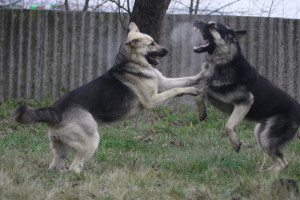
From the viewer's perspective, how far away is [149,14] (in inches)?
295

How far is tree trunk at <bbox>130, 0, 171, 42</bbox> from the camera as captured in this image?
7.41 m

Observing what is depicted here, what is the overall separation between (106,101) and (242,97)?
77.8 inches

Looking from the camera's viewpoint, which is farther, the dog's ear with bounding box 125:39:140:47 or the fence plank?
the fence plank

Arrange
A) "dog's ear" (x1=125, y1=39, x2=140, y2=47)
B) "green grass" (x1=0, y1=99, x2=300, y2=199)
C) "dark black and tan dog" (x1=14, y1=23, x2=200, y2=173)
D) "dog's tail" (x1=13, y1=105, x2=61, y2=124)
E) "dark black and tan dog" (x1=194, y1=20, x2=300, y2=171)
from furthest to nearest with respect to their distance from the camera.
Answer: "dog's ear" (x1=125, y1=39, x2=140, y2=47)
"dark black and tan dog" (x1=194, y1=20, x2=300, y2=171)
"dark black and tan dog" (x1=14, y1=23, x2=200, y2=173)
"dog's tail" (x1=13, y1=105, x2=61, y2=124)
"green grass" (x1=0, y1=99, x2=300, y2=199)

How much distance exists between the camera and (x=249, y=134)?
771cm

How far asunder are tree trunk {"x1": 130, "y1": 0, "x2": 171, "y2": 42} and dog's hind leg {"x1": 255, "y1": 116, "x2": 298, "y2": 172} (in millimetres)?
3249

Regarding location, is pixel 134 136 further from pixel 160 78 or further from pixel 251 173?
pixel 251 173

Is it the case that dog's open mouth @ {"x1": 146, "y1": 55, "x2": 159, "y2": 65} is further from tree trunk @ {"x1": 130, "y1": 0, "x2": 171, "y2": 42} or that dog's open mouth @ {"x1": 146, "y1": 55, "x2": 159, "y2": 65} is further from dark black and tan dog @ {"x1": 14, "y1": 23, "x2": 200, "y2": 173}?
tree trunk @ {"x1": 130, "y1": 0, "x2": 171, "y2": 42}

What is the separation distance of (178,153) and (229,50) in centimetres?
183

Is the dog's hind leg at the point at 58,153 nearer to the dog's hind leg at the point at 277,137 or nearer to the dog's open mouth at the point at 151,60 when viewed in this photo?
the dog's open mouth at the point at 151,60

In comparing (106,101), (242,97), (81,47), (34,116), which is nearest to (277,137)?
(242,97)

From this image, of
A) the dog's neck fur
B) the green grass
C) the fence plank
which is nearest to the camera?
the green grass

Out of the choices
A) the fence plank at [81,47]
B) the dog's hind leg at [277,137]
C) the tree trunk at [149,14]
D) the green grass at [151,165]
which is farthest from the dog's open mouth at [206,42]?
the fence plank at [81,47]

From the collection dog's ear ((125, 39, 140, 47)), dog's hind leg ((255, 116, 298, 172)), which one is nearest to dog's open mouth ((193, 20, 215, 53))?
dog's ear ((125, 39, 140, 47))
